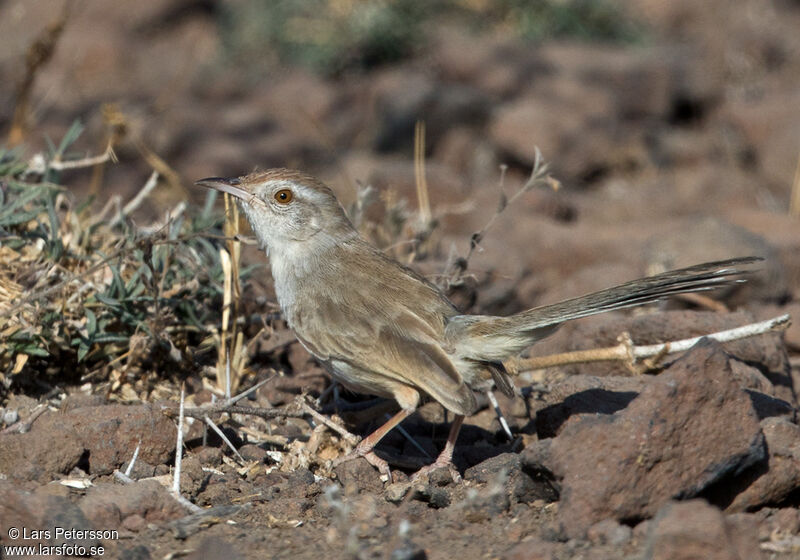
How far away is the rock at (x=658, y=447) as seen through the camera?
3.62 metres

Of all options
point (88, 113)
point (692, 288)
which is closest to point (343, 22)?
point (88, 113)

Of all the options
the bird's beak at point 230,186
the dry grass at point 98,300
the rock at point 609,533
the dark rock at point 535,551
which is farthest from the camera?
the bird's beak at point 230,186

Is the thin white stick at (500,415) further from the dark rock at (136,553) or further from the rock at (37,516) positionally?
the rock at (37,516)

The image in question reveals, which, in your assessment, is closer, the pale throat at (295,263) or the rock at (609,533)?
the rock at (609,533)

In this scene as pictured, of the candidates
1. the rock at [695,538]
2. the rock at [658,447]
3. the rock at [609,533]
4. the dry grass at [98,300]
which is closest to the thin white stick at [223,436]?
the dry grass at [98,300]

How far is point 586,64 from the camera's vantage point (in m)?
11.0

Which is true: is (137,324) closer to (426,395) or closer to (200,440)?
(200,440)

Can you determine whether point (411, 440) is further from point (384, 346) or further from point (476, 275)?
point (476, 275)

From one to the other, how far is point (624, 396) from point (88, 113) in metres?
7.96

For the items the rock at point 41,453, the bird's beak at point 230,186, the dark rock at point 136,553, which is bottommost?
→ the rock at point 41,453

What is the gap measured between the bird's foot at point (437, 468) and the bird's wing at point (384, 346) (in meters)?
0.33

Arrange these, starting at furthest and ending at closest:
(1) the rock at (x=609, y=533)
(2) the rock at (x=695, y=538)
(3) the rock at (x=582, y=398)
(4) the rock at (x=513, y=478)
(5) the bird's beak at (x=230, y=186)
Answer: (5) the bird's beak at (x=230, y=186) < (3) the rock at (x=582, y=398) < (4) the rock at (x=513, y=478) < (1) the rock at (x=609, y=533) < (2) the rock at (x=695, y=538)

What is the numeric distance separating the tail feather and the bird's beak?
1.34 m

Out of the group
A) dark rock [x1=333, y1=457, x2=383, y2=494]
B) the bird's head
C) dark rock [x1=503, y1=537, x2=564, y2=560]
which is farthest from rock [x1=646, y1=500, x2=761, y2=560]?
the bird's head
